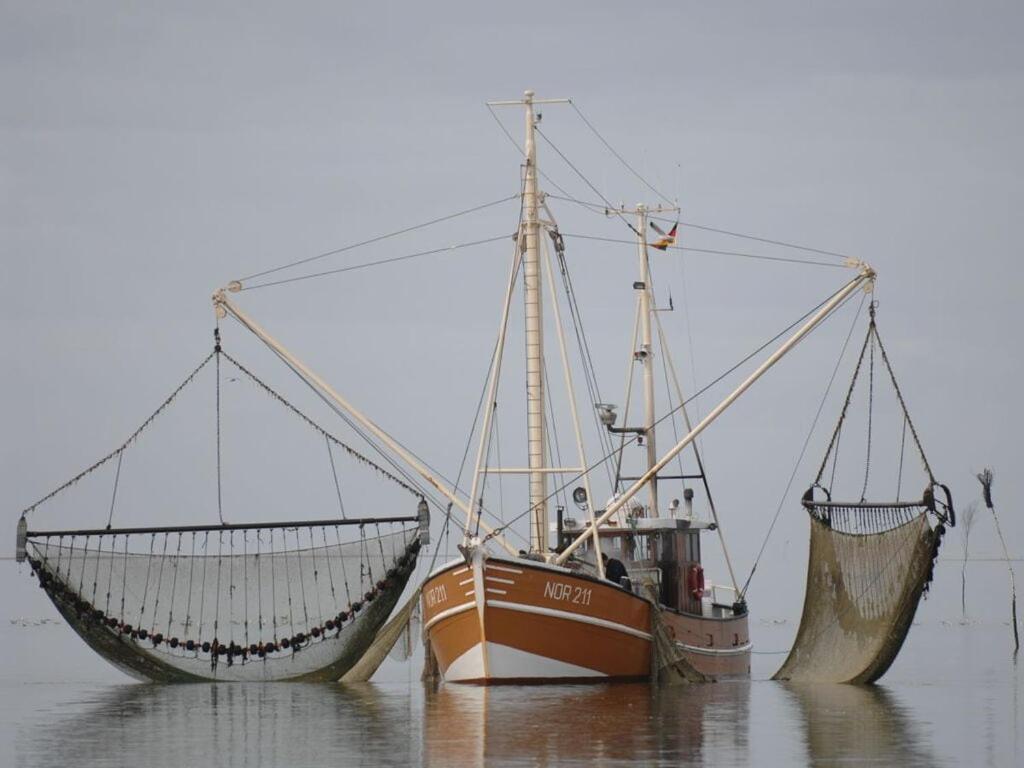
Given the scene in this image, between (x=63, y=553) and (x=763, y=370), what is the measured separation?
12692 mm

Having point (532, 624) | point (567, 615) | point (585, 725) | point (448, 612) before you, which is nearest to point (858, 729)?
point (585, 725)

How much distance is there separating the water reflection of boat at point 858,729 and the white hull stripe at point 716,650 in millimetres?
3611

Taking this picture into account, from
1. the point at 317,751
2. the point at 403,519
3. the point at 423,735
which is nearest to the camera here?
the point at 317,751

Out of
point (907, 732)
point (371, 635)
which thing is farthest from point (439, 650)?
point (907, 732)

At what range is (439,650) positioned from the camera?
3319 cm

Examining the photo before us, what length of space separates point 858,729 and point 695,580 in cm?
1341

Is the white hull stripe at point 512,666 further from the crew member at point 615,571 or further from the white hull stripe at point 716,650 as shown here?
the white hull stripe at point 716,650

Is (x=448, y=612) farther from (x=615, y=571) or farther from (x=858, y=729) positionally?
(x=858, y=729)

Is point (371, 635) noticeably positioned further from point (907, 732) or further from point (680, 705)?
point (907, 732)

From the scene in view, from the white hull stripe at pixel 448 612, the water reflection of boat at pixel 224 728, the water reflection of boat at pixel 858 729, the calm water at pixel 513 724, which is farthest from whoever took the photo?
the white hull stripe at pixel 448 612

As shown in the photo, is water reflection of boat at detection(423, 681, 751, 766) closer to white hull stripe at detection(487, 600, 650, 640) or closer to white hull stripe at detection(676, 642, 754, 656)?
white hull stripe at detection(487, 600, 650, 640)

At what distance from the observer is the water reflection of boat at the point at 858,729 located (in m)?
20.8

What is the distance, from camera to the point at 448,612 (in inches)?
1264

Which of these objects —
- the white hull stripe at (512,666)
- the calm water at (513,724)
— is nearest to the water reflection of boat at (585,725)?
→ the calm water at (513,724)
